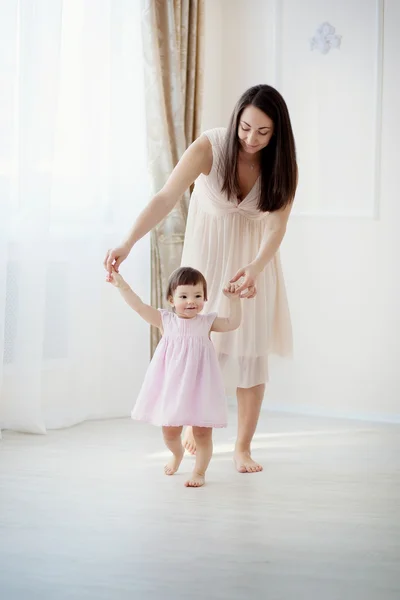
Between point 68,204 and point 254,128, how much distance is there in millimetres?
1084

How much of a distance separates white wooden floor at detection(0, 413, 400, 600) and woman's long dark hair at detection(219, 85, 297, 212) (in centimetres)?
91

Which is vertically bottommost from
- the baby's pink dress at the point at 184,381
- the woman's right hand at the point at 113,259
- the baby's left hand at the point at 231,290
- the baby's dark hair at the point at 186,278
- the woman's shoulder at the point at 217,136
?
the baby's pink dress at the point at 184,381

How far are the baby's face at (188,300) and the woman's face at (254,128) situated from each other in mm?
476

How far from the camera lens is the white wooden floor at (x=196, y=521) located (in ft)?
6.91

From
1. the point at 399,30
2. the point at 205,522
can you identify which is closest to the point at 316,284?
the point at 399,30

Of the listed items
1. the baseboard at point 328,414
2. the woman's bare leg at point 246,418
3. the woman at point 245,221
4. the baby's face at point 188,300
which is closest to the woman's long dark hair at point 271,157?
the woman at point 245,221

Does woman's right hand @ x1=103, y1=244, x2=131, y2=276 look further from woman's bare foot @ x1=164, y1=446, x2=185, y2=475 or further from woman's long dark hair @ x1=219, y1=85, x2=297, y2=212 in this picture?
woman's bare foot @ x1=164, y1=446, x2=185, y2=475

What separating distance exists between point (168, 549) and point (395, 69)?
2.44m

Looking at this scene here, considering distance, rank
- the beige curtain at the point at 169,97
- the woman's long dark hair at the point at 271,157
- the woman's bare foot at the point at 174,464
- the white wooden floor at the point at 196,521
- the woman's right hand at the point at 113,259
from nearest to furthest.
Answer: the white wooden floor at the point at 196,521 → the woman's right hand at the point at 113,259 → the woman's long dark hair at the point at 271,157 → the woman's bare foot at the point at 174,464 → the beige curtain at the point at 169,97

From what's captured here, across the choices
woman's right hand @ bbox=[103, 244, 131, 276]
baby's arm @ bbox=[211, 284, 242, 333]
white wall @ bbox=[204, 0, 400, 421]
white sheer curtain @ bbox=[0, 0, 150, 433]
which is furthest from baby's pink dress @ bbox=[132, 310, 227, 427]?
white wall @ bbox=[204, 0, 400, 421]

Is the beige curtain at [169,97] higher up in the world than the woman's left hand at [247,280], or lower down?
higher up

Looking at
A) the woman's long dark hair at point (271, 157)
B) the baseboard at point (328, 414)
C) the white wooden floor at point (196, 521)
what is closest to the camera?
the white wooden floor at point (196, 521)

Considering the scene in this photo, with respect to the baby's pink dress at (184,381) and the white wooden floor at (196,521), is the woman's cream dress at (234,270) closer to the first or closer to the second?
the baby's pink dress at (184,381)

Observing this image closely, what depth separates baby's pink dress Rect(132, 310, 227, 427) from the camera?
2.89 metres
